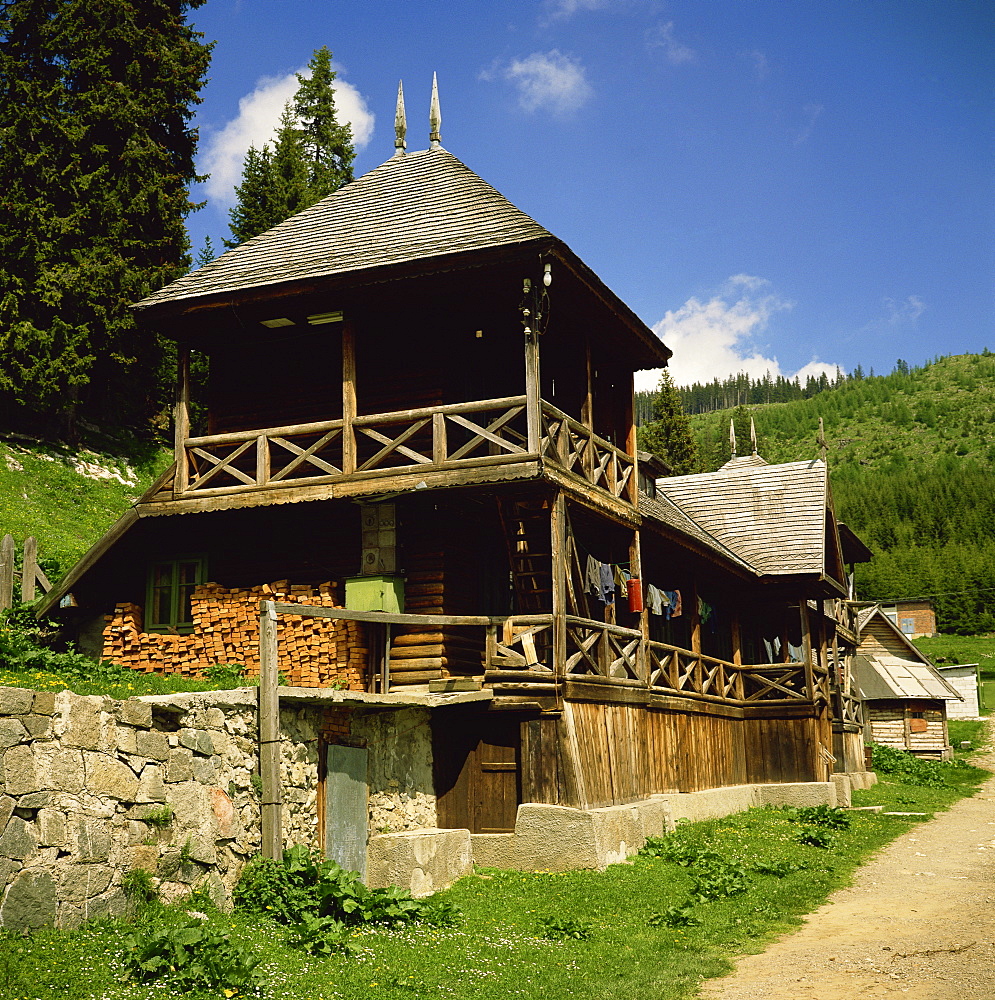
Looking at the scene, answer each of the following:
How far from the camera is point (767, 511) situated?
1076 inches

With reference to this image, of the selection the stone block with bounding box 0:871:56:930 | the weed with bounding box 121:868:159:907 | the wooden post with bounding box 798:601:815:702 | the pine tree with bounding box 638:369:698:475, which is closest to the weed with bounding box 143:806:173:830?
the weed with bounding box 121:868:159:907

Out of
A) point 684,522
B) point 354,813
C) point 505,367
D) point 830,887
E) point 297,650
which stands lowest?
point 830,887

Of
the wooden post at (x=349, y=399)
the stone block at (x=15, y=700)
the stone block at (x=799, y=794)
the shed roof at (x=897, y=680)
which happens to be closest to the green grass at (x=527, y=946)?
the stone block at (x=15, y=700)

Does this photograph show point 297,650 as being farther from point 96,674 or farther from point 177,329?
point 177,329

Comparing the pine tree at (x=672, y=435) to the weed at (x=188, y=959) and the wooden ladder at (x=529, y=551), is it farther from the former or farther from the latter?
the weed at (x=188, y=959)

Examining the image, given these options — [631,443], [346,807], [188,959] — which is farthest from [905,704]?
[188,959]

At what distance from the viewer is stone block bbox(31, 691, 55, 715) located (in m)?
9.50

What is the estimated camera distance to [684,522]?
1008 inches

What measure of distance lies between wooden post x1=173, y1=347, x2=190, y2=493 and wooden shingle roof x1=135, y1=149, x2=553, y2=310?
48.7 inches

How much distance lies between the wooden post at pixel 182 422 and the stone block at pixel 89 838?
27.1 feet

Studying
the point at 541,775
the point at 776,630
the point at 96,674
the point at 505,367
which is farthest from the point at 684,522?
the point at 96,674

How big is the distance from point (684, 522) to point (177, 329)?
40.6 ft

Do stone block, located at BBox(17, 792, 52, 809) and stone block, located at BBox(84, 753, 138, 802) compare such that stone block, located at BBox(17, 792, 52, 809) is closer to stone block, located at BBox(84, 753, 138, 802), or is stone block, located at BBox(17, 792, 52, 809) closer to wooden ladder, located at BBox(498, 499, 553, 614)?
stone block, located at BBox(84, 753, 138, 802)

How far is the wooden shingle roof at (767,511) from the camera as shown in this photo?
1012 inches
